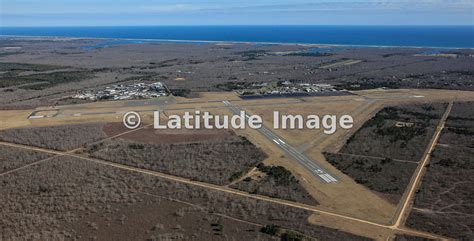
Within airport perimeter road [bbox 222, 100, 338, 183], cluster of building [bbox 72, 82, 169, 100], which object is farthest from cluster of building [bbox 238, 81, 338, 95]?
airport perimeter road [bbox 222, 100, 338, 183]

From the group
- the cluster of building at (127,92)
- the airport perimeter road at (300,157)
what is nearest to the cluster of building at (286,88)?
the cluster of building at (127,92)

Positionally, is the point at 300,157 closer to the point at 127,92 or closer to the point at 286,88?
the point at 286,88

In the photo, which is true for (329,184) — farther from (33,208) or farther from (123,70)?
(123,70)

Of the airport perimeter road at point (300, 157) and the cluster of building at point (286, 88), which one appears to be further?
the cluster of building at point (286, 88)

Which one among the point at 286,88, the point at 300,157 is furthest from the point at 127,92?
the point at 300,157

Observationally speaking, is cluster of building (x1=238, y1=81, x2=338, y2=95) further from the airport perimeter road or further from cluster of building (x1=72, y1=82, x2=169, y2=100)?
the airport perimeter road

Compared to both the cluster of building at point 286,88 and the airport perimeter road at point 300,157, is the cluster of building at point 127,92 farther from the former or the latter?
the airport perimeter road at point 300,157
